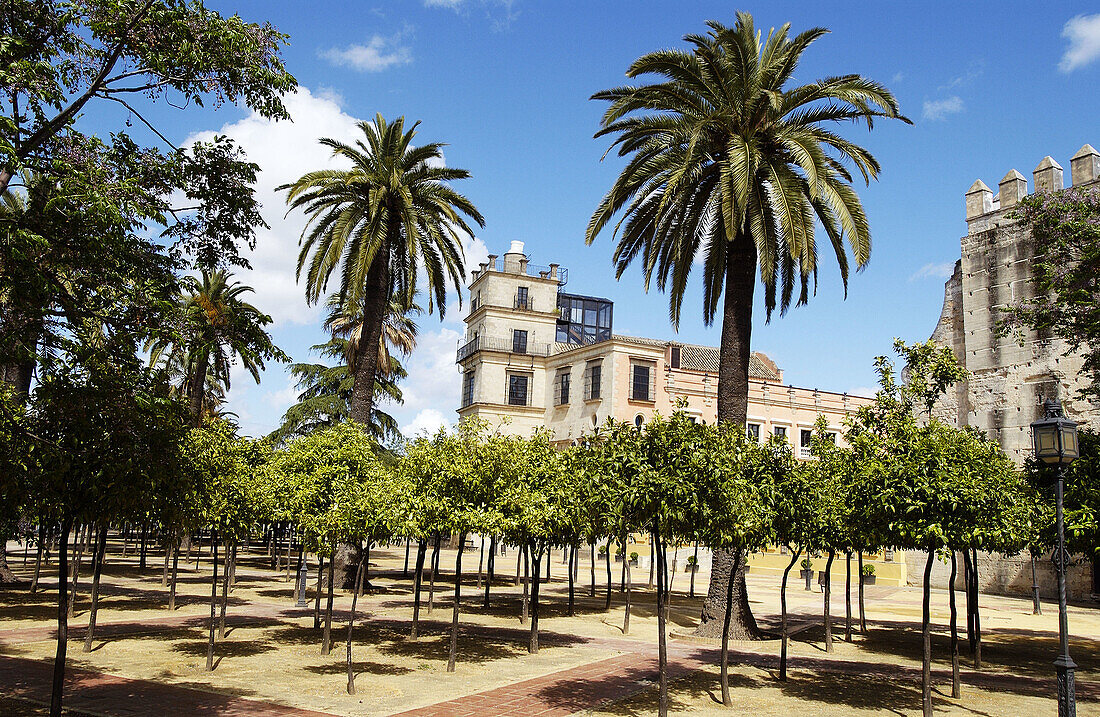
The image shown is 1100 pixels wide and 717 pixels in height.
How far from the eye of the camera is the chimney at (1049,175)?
3522 cm

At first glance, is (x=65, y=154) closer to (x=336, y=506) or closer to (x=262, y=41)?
(x=262, y=41)

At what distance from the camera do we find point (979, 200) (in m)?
41.2

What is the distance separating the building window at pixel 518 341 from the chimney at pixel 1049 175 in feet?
114

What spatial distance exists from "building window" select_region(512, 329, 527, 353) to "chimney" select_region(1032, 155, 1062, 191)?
1364 inches

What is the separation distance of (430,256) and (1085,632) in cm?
2497

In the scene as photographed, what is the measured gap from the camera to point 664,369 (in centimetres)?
5472

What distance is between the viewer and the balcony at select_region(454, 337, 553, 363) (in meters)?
59.1

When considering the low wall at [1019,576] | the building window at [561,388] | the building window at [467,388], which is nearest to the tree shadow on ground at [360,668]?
the low wall at [1019,576]

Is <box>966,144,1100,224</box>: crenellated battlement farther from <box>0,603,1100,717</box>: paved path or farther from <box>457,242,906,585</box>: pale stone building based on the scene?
<box>0,603,1100,717</box>: paved path

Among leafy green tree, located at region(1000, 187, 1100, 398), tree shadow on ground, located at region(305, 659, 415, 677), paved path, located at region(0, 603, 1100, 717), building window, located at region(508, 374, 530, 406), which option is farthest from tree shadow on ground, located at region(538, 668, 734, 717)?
building window, located at region(508, 374, 530, 406)

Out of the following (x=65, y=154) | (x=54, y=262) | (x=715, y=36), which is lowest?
(x=54, y=262)

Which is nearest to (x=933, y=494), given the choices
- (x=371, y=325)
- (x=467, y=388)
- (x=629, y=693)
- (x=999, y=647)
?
(x=629, y=693)

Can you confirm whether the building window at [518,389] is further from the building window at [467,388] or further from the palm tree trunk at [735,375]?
the palm tree trunk at [735,375]

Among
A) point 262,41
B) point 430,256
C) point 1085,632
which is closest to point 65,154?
point 262,41
